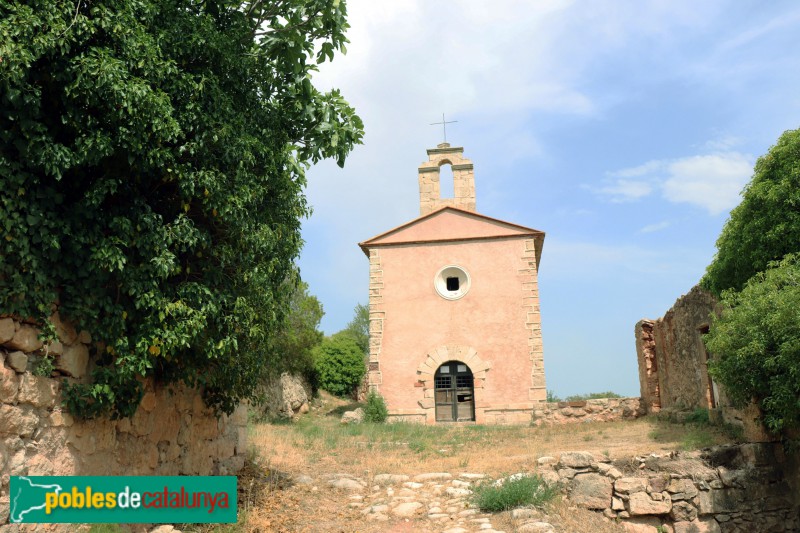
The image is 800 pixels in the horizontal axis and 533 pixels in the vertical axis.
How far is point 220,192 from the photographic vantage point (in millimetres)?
5289

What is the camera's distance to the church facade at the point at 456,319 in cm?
1744

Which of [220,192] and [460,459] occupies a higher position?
[220,192]

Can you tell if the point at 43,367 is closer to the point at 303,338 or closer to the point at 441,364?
the point at 441,364

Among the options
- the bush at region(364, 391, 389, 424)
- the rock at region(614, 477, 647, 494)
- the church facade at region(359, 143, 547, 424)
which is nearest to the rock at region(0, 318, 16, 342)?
the rock at region(614, 477, 647, 494)

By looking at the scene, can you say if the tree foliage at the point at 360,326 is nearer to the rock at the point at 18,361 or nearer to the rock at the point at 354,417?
the rock at the point at 354,417

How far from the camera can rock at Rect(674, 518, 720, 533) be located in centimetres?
760

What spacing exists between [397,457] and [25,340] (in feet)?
23.4

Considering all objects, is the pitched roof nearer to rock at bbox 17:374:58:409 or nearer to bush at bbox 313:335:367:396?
bush at bbox 313:335:367:396

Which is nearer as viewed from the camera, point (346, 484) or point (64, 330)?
point (64, 330)

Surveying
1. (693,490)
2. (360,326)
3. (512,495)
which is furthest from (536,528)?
(360,326)

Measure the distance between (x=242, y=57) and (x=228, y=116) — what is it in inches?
32.2

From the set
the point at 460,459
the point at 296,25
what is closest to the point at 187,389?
the point at 296,25

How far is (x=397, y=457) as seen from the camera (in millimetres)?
10391

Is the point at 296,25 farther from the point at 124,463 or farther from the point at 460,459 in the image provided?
the point at 460,459
